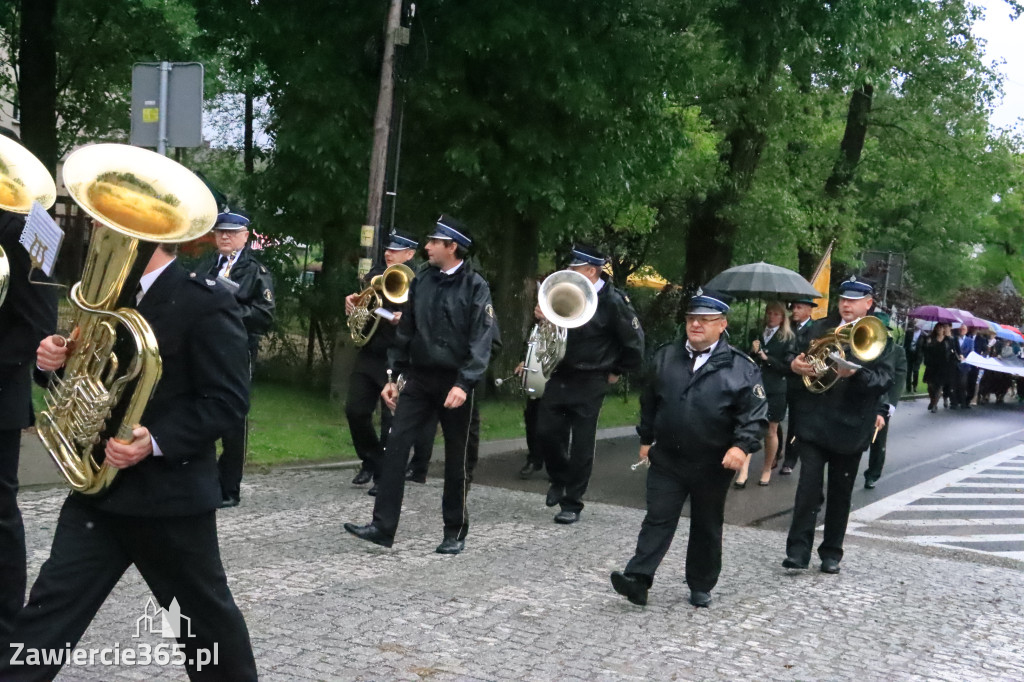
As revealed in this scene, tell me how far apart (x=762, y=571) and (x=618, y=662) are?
8.32ft

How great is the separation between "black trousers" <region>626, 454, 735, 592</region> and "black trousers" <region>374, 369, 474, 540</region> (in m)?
1.36

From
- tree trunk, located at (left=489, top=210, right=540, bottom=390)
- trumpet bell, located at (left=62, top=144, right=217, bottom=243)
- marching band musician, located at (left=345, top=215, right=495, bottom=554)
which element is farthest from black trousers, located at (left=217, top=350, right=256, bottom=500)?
tree trunk, located at (left=489, top=210, right=540, bottom=390)

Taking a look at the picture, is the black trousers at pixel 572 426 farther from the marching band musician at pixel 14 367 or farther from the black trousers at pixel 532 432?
the marching band musician at pixel 14 367

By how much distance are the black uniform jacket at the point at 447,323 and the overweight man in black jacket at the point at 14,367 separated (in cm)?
306

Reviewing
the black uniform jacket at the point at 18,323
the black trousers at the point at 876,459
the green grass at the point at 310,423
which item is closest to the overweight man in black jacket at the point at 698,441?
the black uniform jacket at the point at 18,323

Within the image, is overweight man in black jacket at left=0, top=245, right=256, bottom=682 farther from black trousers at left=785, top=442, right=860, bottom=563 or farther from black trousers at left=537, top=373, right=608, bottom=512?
black trousers at left=537, top=373, right=608, bottom=512

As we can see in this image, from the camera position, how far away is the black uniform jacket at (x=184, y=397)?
3939 millimetres

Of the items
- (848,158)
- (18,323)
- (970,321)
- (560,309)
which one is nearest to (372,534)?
(560,309)

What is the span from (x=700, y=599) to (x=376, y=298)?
3986mm

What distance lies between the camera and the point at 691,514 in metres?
6.92

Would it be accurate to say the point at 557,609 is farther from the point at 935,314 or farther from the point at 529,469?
the point at 935,314

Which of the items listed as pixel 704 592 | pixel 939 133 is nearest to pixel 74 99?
pixel 939 133

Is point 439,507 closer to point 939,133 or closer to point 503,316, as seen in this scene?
point 503,316

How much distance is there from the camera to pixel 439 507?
9.49 m
